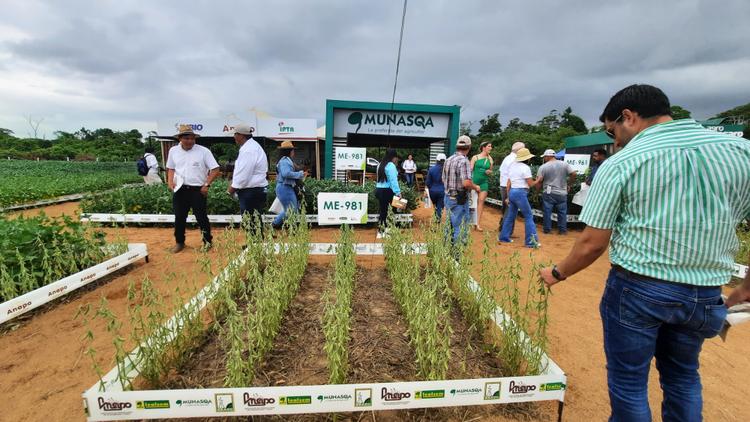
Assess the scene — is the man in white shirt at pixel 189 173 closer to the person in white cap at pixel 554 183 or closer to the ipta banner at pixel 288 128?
the person in white cap at pixel 554 183

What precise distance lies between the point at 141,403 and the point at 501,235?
20.1 ft

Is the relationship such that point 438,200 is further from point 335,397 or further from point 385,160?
point 335,397

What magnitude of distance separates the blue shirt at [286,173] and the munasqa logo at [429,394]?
457 centimetres

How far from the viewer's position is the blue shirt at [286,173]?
5.92 metres

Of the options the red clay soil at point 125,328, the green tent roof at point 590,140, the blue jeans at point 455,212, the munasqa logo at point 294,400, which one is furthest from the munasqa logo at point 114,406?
the green tent roof at point 590,140

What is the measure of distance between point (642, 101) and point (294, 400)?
2.39m

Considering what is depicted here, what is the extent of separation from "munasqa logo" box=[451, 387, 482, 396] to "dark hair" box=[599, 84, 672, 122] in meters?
1.72

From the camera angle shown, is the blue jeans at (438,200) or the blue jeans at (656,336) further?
the blue jeans at (438,200)

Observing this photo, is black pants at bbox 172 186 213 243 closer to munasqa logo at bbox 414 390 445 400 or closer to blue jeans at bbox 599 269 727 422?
munasqa logo at bbox 414 390 445 400

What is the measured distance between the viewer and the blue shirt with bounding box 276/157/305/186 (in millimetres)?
5918

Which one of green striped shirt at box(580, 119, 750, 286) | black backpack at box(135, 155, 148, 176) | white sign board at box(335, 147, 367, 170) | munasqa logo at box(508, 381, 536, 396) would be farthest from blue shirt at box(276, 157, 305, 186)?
black backpack at box(135, 155, 148, 176)

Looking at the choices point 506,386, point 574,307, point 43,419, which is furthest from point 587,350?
point 43,419

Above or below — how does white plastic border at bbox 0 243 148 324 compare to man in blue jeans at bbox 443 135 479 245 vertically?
below

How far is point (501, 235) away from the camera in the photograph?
22.1 ft
